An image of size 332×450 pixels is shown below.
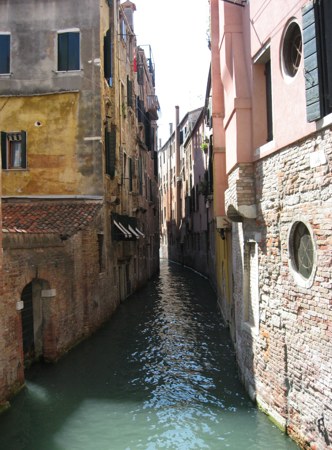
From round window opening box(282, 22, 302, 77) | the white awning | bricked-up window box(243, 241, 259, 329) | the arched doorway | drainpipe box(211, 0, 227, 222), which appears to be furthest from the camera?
the white awning

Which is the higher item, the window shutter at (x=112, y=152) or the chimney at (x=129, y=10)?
the chimney at (x=129, y=10)

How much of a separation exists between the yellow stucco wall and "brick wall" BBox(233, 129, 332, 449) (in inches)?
313

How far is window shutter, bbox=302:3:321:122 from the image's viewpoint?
5.06 meters

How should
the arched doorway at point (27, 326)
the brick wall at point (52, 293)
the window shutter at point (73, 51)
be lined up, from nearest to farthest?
the brick wall at point (52, 293) → the arched doorway at point (27, 326) → the window shutter at point (73, 51)

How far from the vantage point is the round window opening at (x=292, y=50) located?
5.96m

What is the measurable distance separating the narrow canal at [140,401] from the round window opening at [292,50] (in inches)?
188

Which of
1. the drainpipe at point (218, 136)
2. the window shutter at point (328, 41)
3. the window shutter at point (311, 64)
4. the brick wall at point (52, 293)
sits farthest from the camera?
the drainpipe at point (218, 136)

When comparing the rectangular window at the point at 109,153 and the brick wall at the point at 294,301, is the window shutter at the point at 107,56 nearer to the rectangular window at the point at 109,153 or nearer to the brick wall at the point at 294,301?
the rectangular window at the point at 109,153

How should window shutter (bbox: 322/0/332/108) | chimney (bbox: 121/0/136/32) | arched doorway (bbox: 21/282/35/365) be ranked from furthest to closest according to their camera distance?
chimney (bbox: 121/0/136/32) < arched doorway (bbox: 21/282/35/365) < window shutter (bbox: 322/0/332/108)

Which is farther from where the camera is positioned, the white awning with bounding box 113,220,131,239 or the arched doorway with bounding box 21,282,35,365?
the white awning with bounding box 113,220,131,239

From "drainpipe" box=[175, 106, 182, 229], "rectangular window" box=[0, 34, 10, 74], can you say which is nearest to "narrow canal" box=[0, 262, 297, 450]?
"rectangular window" box=[0, 34, 10, 74]

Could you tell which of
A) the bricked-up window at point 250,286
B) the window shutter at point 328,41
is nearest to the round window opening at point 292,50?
the window shutter at point 328,41

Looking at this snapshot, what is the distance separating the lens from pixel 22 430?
6.77 meters

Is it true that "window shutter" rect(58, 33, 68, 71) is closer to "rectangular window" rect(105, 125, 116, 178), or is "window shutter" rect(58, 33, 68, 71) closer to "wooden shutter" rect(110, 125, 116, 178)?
"rectangular window" rect(105, 125, 116, 178)
